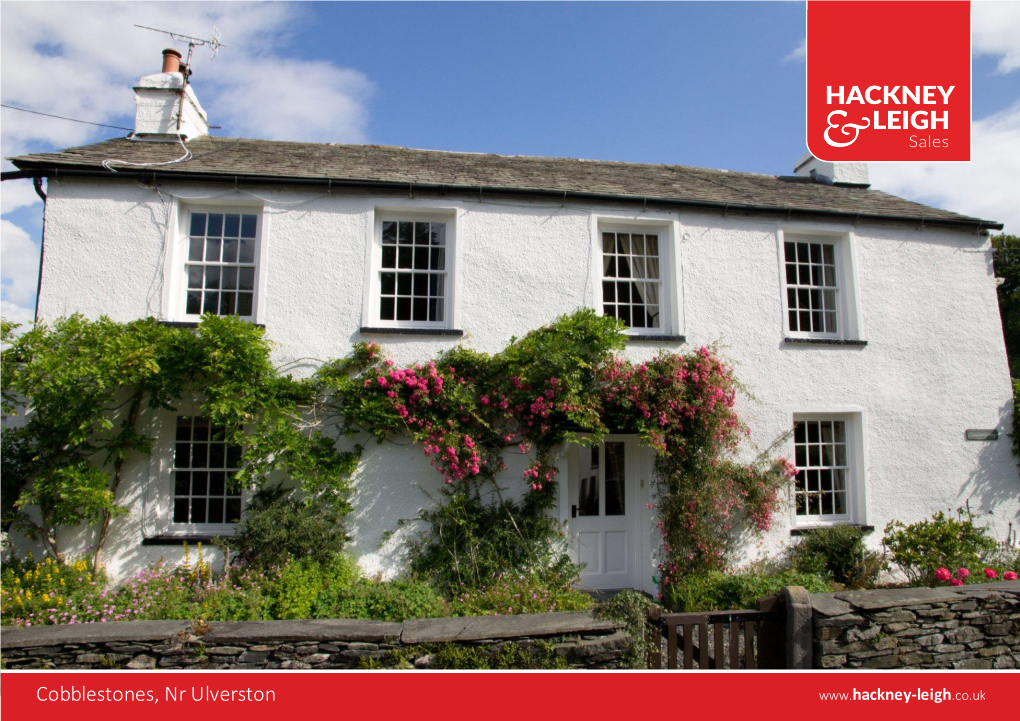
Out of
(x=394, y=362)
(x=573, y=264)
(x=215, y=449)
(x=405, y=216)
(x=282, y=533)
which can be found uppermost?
(x=405, y=216)

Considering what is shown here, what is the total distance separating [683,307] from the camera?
Answer: 341 inches

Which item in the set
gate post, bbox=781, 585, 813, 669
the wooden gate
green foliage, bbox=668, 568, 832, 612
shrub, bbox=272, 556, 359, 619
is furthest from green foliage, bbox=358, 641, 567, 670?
green foliage, bbox=668, 568, 832, 612

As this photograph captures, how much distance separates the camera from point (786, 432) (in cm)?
866

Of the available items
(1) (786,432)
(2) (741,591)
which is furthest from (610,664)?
(1) (786,432)

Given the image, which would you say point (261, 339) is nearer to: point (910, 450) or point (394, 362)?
point (394, 362)

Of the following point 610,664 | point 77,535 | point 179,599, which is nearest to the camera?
point 610,664

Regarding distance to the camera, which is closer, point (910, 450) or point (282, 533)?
point (282, 533)

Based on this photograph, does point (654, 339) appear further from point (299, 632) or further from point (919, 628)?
point (299, 632)

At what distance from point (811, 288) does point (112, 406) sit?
9.66 meters

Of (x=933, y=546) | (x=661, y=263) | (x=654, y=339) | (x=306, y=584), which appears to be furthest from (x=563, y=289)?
(x=933, y=546)

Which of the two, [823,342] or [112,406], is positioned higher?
[823,342]

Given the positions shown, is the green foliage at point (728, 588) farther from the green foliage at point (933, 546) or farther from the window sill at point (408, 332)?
the window sill at point (408, 332)

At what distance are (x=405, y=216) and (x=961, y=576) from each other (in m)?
8.51

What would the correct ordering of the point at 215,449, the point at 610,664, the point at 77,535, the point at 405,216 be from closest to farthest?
the point at 610,664
the point at 77,535
the point at 215,449
the point at 405,216
